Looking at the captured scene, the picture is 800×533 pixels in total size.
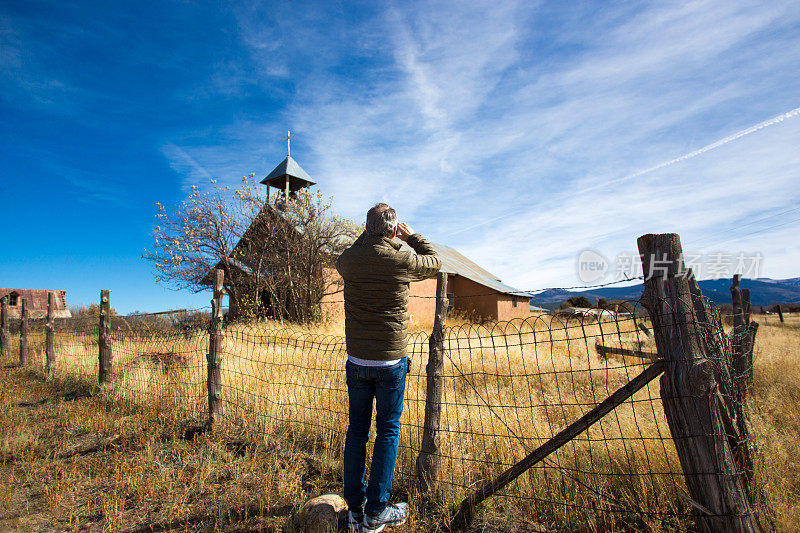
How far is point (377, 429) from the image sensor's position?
283cm

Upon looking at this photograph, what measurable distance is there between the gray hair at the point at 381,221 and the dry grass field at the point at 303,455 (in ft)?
3.26

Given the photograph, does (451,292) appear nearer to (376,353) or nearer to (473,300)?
(473,300)

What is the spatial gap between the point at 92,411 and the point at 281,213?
10.2 metres

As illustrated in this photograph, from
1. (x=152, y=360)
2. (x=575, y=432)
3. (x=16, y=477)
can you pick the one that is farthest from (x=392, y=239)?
(x=152, y=360)

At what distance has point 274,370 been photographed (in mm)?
6770

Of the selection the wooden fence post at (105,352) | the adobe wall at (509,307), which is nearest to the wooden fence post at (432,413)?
the wooden fence post at (105,352)

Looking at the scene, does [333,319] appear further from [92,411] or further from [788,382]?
[788,382]

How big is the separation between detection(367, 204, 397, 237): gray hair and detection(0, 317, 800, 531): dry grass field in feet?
3.26

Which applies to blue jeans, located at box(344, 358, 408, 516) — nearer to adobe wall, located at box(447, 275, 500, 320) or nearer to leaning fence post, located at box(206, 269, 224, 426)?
leaning fence post, located at box(206, 269, 224, 426)

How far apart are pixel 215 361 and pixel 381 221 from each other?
3691mm

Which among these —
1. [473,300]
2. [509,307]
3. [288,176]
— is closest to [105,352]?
[288,176]

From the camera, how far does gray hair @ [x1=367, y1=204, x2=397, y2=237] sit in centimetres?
283

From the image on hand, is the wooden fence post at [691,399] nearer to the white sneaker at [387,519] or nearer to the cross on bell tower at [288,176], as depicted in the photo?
the white sneaker at [387,519]

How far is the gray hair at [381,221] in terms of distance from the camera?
283cm
